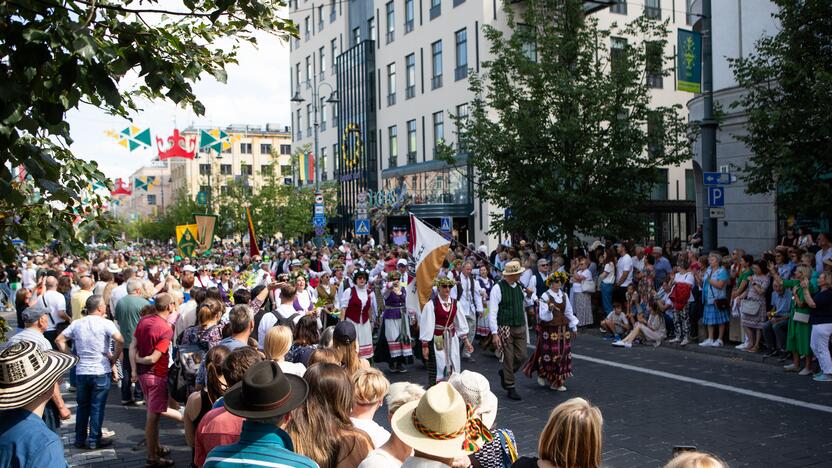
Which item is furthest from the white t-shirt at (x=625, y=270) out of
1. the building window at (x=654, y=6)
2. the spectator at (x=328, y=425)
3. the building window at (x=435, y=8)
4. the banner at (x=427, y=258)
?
the building window at (x=435, y=8)

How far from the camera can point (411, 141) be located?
4044cm

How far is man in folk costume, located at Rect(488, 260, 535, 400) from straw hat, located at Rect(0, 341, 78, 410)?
687 centimetres

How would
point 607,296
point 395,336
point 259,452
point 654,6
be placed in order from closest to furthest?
point 259,452, point 395,336, point 607,296, point 654,6

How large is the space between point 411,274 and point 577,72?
26.7 feet

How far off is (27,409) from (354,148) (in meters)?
44.4

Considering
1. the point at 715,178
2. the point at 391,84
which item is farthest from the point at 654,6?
the point at 715,178

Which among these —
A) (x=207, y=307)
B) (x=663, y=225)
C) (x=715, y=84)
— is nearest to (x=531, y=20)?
(x=715, y=84)

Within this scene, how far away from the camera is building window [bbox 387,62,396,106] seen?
4253cm

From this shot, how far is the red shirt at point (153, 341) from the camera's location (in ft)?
24.6

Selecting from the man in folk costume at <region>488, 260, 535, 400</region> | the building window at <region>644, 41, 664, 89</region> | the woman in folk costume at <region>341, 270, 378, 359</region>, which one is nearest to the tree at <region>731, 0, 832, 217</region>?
the building window at <region>644, 41, 664, 89</region>

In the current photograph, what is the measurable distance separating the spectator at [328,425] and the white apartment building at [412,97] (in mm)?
23049

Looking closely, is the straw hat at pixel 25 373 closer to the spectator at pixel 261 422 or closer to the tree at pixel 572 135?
the spectator at pixel 261 422

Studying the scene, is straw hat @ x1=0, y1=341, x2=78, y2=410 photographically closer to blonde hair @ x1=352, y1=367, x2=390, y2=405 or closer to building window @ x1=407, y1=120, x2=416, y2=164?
blonde hair @ x1=352, y1=367, x2=390, y2=405

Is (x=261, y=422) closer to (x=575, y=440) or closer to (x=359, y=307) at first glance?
(x=575, y=440)
